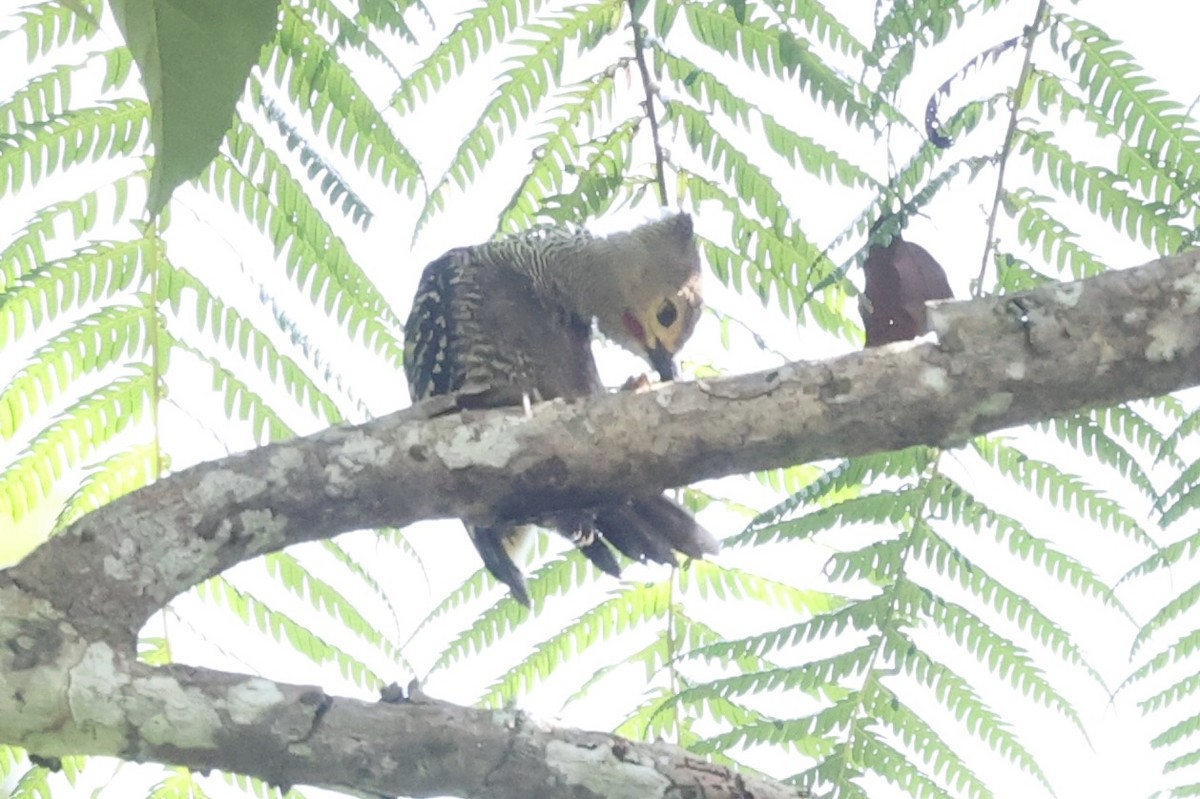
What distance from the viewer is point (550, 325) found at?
7.98 feet

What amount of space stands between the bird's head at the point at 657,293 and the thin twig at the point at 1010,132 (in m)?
0.59

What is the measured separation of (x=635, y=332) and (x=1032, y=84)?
0.90m

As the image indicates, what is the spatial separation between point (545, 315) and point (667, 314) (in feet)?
0.82

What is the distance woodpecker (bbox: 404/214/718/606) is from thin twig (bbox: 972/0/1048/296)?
0.59 m

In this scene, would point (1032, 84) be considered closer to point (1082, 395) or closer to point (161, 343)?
point (1082, 395)

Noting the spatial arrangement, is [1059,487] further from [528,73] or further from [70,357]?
[70,357]

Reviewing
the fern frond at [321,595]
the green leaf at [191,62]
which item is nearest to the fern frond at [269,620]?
the fern frond at [321,595]

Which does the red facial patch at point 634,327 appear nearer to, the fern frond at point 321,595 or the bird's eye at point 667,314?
the bird's eye at point 667,314

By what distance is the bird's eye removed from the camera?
8.02ft

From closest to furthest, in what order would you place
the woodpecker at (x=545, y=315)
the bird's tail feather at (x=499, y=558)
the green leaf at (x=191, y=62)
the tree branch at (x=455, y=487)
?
1. the green leaf at (x=191, y=62)
2. the tree branch at (x=455, y=487)
3. the bird's tail feather at (x=499, y=558)
4. the woodpecker at (x=545, y=315)

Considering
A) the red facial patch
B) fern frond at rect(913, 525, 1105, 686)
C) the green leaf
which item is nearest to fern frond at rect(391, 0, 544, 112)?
the red facial patch

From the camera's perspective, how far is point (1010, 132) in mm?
2186

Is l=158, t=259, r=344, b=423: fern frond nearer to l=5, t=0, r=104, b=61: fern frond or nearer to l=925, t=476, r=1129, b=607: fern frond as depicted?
l=5, t=0, r=104, b=61: fern frond

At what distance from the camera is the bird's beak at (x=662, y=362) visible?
239 centimetres
